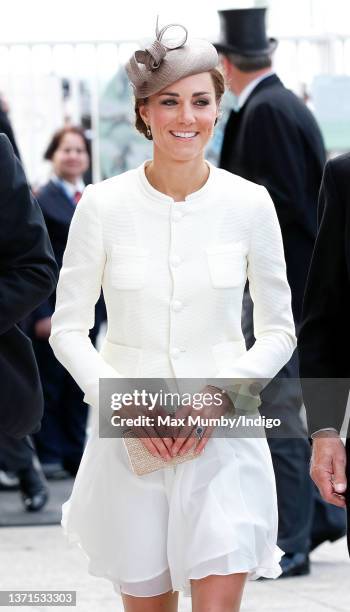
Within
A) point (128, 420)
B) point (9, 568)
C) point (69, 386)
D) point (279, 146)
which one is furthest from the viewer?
point (69, 386)

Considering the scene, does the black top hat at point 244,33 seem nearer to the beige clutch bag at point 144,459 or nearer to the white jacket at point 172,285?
the white jacket at point 172,285

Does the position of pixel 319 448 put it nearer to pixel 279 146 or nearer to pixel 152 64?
pixel 152 64

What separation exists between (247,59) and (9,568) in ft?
7.68

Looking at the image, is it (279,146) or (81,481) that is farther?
(279,146)

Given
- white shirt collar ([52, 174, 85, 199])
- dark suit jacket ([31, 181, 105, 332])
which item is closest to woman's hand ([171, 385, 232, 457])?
dark suit jacket ([31, 181, 105, 332])

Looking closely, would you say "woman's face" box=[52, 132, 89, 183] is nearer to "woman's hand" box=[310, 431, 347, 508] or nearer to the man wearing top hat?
the man wearing top hat

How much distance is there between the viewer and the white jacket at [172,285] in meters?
3.88

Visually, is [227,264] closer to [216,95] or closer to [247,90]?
[216,95]

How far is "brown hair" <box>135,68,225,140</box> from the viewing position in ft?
13.1

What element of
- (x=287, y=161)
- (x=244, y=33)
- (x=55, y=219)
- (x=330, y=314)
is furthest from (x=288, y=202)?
(x=55, y=219)

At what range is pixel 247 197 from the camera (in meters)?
3.97

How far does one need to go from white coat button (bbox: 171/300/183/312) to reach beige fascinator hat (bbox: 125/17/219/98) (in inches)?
21.7

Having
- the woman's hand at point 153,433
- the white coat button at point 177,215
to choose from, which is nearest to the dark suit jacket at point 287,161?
the white coat button at point 177,215

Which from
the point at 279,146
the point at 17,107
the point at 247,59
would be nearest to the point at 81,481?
the point at 279,146
